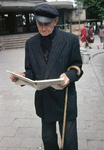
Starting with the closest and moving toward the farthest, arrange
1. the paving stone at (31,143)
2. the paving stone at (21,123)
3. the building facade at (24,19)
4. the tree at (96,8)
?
the paving stone at (31,143), the paving stone at (21,123), the building facade at (24,19), the tree at (96,8)

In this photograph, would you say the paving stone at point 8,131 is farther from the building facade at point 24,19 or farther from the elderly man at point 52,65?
the building facade at point 24,19

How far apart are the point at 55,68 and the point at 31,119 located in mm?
2216

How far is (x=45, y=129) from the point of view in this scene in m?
2.32

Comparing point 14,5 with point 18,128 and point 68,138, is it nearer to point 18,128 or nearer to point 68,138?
point 18,128

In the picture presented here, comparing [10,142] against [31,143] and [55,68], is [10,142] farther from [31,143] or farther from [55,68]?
[55,68]

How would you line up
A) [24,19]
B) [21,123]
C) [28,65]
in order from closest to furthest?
[28,65] < [21,123] < [24,19]

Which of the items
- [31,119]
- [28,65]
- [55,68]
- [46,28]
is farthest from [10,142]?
[46,28]

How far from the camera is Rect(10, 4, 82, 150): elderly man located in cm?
208

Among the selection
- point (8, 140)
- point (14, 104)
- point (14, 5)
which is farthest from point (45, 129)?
point (14, 5)

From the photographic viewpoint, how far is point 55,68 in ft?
6.93

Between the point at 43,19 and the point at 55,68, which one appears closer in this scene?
the point at 43,19

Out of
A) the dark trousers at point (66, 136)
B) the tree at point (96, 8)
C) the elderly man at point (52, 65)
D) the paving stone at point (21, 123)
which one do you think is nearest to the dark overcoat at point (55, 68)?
the elderly man at point (52, 65)

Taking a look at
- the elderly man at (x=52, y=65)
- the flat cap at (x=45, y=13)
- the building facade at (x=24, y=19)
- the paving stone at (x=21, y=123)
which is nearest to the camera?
the flat cap at (x=45, y=13)

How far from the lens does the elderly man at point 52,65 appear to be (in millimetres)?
2076
